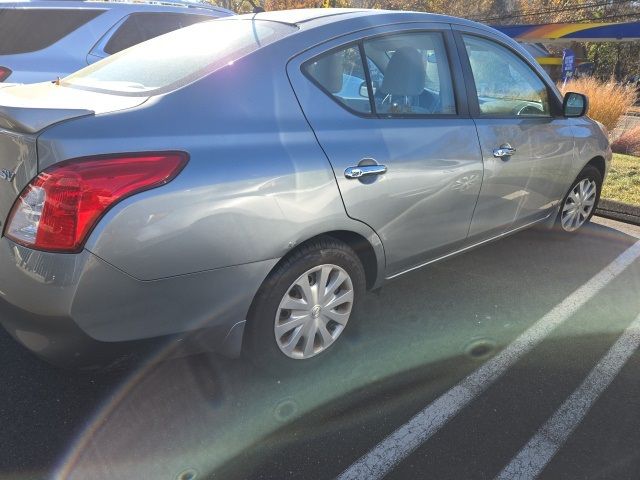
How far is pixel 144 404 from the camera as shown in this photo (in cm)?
240

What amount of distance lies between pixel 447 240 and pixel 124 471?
2.09 metres

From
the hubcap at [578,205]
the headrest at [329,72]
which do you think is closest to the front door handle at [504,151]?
the headrest at [329,72]

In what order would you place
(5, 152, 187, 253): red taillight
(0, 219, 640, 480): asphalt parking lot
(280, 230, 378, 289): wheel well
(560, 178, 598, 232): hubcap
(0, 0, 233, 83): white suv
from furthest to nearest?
(0, 0, 233, 83): white suv → (560, 178, 598, 232): hubcap → (280, 230, 378, 289): wheel well → (0, 219, 640, 480): asphalt parking lot → (5, 152, 187, 253): red taillight

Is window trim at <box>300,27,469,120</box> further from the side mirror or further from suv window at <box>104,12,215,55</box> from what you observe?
suv window at <box>104,12,215,55</box>

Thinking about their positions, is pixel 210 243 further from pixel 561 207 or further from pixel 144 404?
pixel 561 207

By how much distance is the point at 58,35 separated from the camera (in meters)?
4.78

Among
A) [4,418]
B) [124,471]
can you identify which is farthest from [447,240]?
[4,418]

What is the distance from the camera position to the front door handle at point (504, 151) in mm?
3148

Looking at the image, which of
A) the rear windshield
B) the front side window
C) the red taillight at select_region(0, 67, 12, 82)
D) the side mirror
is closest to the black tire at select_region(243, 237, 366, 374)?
the rear windshield

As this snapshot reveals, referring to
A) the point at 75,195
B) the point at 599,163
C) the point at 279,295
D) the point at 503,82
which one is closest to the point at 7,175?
the point at 75,195

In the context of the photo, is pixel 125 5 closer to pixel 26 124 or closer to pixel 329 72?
pixel 329 72

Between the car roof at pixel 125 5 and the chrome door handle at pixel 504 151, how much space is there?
4.03 m

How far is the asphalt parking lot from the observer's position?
83.5 inches

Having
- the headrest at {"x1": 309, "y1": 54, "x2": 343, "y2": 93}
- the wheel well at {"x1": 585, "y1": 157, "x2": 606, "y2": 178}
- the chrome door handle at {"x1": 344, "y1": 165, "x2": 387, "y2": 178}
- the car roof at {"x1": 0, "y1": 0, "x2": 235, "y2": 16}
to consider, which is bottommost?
the wheel well at {"x1": 585, "y1": 157, "x2": 606, "y2": 178}
